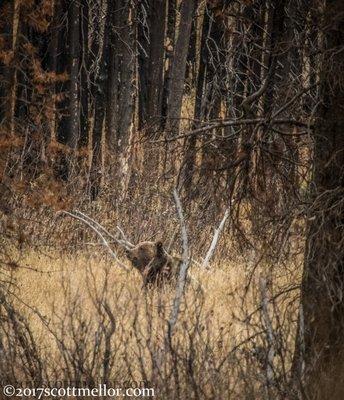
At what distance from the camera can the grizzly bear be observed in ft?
32.5

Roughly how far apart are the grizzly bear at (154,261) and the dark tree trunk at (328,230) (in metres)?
3.97

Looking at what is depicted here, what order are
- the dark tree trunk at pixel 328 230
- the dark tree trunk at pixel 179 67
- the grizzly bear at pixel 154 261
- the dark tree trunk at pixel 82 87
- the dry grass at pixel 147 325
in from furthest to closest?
the dark tree trunk at pixel 82 87 < the dark tree trunk at pixel 179 67 < the grizzly bear at pixel 154 261 < the dark tree trunk at pixel 328 230 < the dry grass at pixel 147 325

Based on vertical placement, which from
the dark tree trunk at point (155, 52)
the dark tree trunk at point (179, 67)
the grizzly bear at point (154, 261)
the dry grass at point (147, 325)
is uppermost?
the dark tree trunk at point (155, 52)

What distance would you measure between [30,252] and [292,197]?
6.06m

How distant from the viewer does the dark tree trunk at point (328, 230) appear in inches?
219

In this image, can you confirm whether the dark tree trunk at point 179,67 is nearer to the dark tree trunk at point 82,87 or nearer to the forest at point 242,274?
the dark tree trunk at point 82,87

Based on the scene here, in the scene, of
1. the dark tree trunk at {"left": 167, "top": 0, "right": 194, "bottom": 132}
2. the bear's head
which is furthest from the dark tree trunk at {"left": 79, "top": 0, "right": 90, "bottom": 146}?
the bear's head

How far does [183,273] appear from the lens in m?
6.53

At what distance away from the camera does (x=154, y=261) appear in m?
9.96

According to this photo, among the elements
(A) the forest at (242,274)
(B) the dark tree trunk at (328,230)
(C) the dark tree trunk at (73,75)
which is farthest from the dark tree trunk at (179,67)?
(B) the dark tree trunk at (328,230)

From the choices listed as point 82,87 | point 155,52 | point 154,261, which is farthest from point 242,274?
point 82,87

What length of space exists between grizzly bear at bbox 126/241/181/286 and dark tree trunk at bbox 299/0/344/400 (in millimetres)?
3966

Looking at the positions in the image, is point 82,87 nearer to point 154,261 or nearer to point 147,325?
point 154,261

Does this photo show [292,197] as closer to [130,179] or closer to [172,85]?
[130,179]
